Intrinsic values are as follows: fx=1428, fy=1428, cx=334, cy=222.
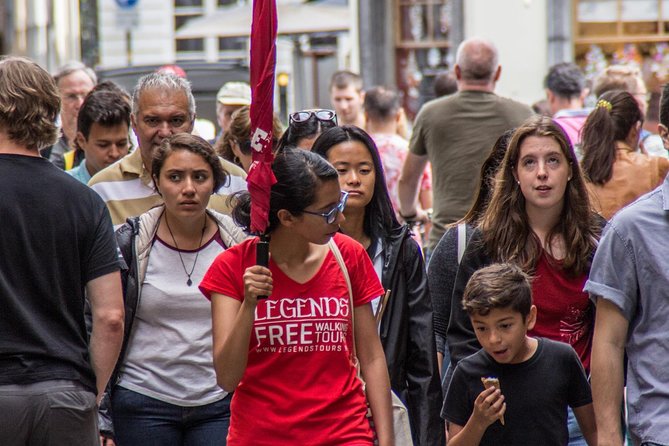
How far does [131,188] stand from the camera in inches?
259

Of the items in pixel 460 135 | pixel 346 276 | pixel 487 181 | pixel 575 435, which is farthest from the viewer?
pixel 460 135

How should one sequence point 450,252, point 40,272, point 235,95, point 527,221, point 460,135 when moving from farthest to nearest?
point 235,95 → point 460,135 → point 450,252 → point 527,221 → point 40,272

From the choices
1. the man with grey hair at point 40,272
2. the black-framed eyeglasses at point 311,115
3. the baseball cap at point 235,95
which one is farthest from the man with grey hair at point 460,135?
the man with grey hair at point 40,272

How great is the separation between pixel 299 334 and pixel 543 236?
136 cm

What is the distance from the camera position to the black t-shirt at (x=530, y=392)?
5.19 metres

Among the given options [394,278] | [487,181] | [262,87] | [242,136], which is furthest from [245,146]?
[262,87]

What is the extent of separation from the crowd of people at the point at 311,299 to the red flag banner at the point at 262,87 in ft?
0.58

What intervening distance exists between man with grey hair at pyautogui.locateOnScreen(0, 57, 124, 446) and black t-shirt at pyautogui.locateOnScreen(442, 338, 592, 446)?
138 cm

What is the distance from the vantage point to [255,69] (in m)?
4.68

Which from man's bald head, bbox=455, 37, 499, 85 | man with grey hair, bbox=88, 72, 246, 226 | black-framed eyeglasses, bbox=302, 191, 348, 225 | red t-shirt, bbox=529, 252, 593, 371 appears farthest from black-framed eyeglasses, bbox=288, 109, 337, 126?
man's bald head, bbox=455, 37, 499, 85

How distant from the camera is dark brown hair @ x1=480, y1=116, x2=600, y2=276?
5574mm

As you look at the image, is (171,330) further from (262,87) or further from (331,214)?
(262,87)

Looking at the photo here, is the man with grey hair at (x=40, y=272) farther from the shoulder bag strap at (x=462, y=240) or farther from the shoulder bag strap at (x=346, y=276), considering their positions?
the shoulder bag strap at (x=462, y=240)

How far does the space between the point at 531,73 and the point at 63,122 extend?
9.78 metres
